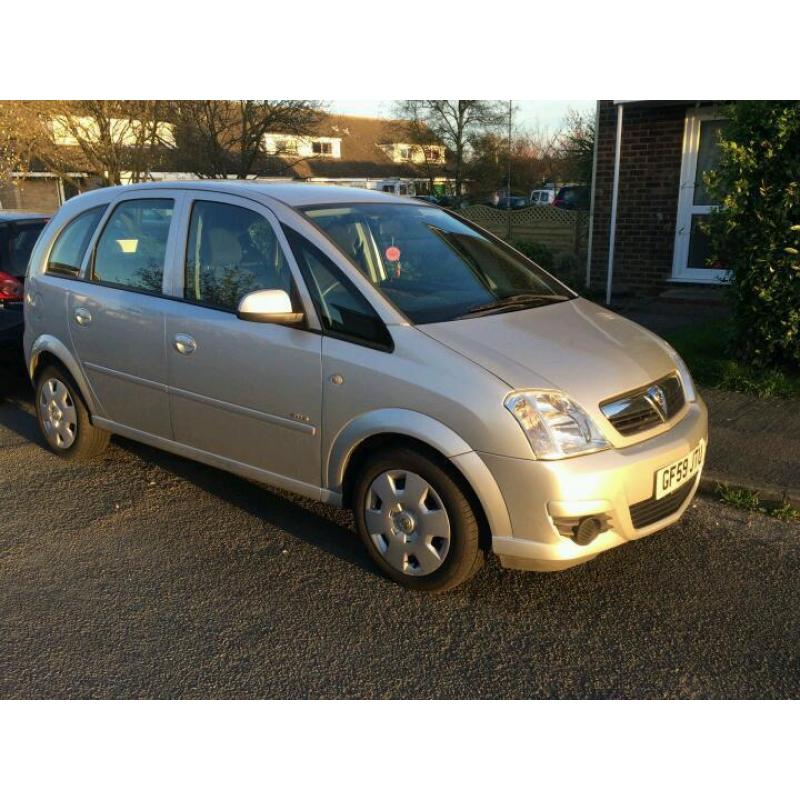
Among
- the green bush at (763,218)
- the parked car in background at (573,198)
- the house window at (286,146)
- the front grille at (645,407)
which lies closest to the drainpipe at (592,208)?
the parked car in background at (573,198)

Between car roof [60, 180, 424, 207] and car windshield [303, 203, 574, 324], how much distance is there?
9cm

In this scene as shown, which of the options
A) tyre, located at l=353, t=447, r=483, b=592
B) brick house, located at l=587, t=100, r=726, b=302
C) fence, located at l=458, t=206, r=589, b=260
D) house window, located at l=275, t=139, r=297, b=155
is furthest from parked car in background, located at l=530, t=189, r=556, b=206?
tyre, located at l=353, t=447, r=483, b=592

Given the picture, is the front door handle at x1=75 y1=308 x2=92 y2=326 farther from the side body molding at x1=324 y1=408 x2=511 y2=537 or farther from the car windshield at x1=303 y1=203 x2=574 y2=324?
the side body molding at x1=324 y1=408 x2=511 y2=537

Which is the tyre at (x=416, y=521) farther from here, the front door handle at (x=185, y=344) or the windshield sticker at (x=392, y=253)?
the front door handle at (x=185, y=344)

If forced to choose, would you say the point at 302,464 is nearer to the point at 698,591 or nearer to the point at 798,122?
the point at 698,591

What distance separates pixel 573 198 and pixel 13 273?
13498 millimetres

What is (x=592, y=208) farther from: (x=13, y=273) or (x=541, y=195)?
(x=541, y=195)

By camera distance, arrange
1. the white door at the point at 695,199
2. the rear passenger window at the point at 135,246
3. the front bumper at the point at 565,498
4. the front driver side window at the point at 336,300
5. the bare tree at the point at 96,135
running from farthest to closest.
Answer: the bare tree at the point at 96,135, the white door at the point at 695,199, the rear passenger window at the point at 135,246, the front driver side window at the point at 336,300, the front bumper at the point at 565,498

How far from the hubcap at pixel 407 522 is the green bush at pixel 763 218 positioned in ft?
14.1

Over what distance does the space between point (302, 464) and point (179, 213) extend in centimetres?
167

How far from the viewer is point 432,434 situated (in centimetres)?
346

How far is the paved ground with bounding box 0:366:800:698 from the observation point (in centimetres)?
312

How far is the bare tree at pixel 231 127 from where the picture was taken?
71.4ft

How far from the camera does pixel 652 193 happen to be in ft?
35.8
